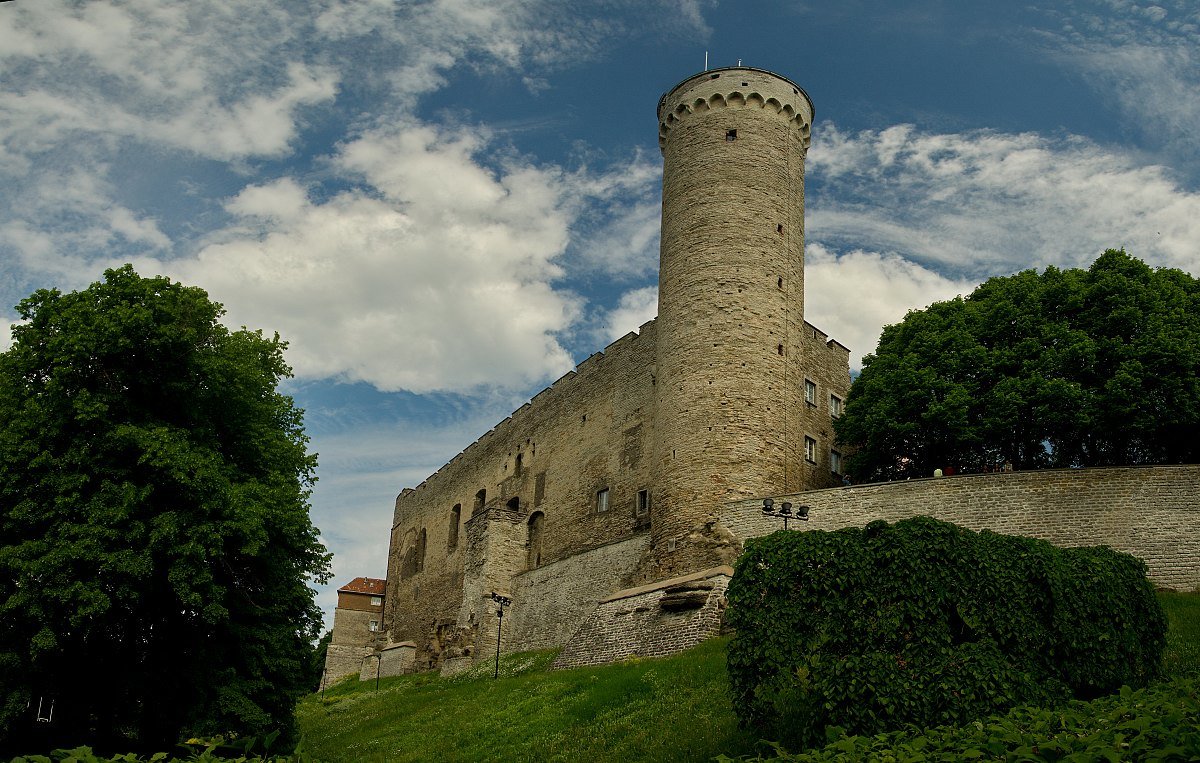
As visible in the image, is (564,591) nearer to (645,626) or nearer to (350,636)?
(645,626)

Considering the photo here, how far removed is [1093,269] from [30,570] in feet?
88.6

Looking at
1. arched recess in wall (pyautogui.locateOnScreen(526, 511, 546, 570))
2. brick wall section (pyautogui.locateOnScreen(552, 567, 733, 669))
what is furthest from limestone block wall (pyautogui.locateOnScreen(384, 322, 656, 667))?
brick wall section (pyautogui.locateOnScreen(552, 567, 733, 669))

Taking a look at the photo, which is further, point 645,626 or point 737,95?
point 737,95

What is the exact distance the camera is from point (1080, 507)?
74.1ft

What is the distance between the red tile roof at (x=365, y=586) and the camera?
6097cm

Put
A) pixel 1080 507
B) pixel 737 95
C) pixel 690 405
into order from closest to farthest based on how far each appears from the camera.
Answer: pixel 1080 507 < pixel 690 405 < pixel 737 95

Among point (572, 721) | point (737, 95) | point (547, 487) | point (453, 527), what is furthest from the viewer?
point (453, 527)

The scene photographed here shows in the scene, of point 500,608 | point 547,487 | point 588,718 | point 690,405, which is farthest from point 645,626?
point 547,487

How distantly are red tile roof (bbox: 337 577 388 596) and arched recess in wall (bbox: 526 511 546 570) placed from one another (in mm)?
24849

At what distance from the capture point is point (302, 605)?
2250 centimetres

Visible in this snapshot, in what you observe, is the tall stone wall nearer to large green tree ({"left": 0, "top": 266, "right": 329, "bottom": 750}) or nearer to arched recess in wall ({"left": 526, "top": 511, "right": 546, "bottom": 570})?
large green tree ({"left": 0, "top": 266, "right": 329, "bottom": 750})

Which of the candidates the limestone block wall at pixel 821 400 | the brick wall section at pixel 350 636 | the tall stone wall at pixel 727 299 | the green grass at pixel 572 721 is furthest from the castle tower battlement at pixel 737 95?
the brick wall section at pixel 350 636

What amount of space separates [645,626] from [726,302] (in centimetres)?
992

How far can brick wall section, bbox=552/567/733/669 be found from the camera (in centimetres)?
2253
